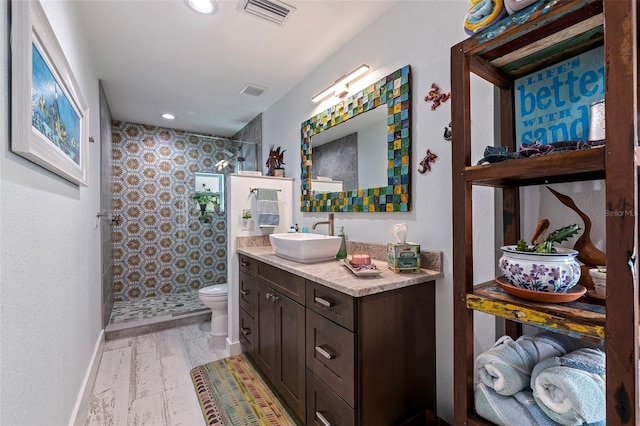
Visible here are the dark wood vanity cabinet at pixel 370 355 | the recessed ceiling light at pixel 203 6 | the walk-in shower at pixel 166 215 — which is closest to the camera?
the dark wood vanity cabinet at pixel 370 355

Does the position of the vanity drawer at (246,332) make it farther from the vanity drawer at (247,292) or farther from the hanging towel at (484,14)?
the hanging towel at (484,14)

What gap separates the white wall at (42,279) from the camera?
779 mm

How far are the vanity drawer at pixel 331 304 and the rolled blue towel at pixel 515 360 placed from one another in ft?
1.55

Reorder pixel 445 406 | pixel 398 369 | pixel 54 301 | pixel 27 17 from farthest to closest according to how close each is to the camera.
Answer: pixel 445 406
pixel 398 369
pixel 54 301
pixel 27 17

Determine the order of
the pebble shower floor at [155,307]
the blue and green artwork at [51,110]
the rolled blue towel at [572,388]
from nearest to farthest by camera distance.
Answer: the rolled blue towel at [572,388], the blue and green artwork at [51,110], the pebble shower floor at [155,307]

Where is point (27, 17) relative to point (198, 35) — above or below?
below

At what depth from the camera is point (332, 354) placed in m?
1.29

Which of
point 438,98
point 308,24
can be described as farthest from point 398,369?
point 308,24

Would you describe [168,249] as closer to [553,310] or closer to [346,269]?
[346,269]

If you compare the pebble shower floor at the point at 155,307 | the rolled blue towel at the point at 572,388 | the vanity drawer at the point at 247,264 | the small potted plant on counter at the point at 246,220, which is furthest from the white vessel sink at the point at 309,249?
the pebble shower floor at the point at 155,307

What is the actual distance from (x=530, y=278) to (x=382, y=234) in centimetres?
109

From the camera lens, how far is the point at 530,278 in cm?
77

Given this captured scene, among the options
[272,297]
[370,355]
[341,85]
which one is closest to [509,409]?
[370,355]

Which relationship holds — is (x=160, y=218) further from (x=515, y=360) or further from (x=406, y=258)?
(x=515, y=360)
